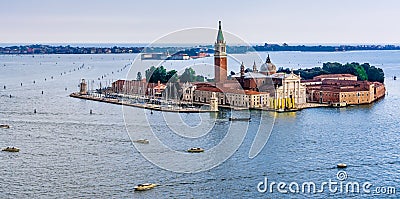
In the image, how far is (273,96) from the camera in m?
14.7

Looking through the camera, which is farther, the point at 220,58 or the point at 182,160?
the point at 220,58

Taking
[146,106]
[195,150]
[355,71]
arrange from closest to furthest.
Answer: [195,150]
[146,106]
[355,71]

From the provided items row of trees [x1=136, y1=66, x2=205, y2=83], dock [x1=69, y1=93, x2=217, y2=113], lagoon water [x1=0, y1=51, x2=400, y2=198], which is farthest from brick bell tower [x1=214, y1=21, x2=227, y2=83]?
lagoon water [x1=0, y1=51, x2=400, y2=198]

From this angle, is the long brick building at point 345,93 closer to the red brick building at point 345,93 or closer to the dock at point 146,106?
the red brick building at point 345,93

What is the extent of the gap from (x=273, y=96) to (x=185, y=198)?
826 cm

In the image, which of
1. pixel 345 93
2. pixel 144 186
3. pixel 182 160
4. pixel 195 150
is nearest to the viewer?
pixel 144 186

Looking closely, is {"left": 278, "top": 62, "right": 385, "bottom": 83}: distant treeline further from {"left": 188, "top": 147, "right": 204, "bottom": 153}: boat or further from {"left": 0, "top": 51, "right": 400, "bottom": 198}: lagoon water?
{"left": 188, "top": 147, "right": 204, "bottom": 153}: boat
